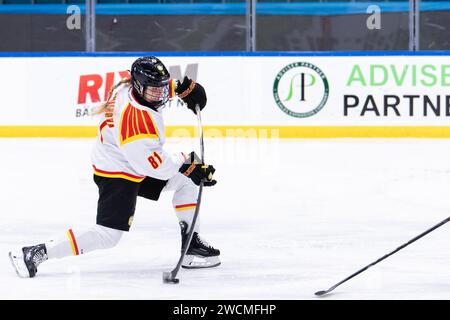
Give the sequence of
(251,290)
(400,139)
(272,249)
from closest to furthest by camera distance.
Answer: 1. (251,290)
2. (272,249)
3. (400,139)

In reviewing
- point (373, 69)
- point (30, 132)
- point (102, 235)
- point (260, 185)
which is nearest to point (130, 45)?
point (30, 132)

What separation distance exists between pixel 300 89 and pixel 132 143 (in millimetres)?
5442

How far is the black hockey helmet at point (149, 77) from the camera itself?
396 centimetres

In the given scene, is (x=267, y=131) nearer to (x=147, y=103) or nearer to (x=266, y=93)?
(x=266, y=93)

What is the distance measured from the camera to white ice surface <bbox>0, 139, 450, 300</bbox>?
13.1 ft

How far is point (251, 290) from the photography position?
12.8 feet

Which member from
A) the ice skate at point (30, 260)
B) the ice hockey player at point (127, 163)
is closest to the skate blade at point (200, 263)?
the ice hockey player at point (127, 163)

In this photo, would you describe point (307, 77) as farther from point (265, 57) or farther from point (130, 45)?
point (130, 45)

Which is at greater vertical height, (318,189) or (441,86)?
(441,86)

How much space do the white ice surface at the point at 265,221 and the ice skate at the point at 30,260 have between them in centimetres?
4

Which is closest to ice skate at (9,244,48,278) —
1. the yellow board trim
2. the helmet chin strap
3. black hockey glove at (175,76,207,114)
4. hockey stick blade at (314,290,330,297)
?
the helmet chin strap

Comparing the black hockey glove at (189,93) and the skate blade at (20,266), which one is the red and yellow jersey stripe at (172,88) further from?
the skate blade at (20,266)

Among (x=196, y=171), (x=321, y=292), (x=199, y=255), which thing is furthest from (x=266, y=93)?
(x=321, y=292)

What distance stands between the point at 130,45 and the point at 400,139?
95.2 inches
